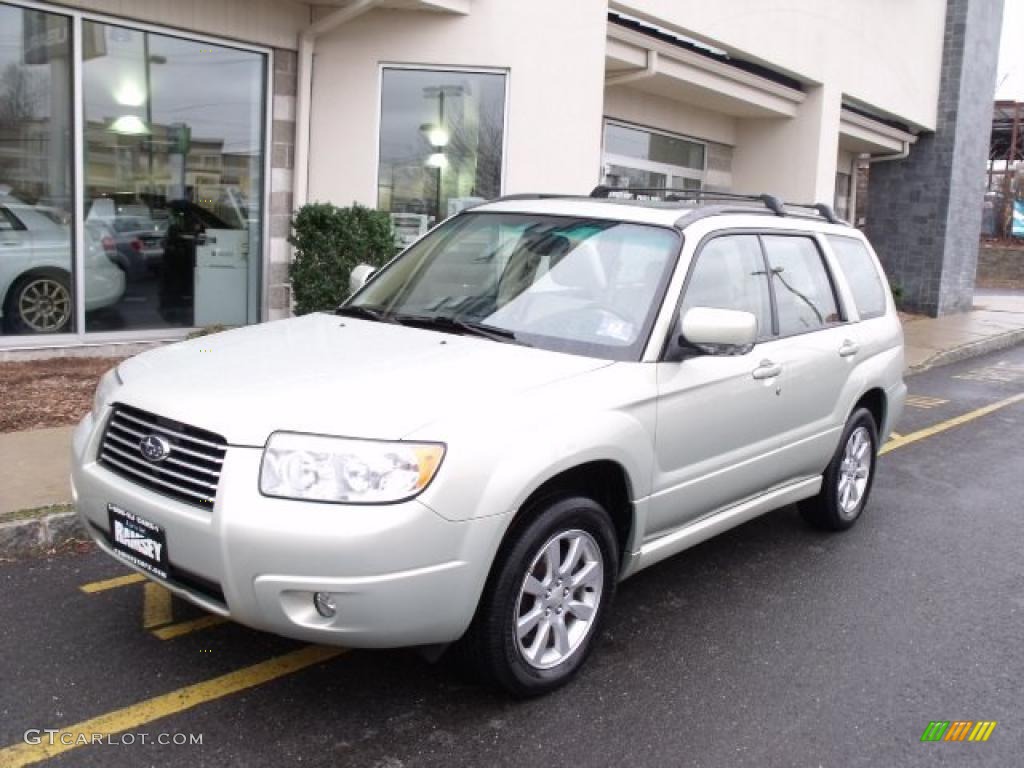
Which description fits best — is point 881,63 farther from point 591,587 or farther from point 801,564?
point 591,587

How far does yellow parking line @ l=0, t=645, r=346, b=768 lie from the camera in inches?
125

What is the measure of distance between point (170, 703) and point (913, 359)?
458 inches

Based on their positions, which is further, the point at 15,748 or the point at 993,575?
the point at 993,575

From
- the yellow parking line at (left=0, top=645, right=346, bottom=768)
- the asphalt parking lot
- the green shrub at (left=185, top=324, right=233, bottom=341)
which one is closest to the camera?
the yellow parking line at (left=0, top=645, right=346, bottom=768)

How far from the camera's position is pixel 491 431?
10.8 ft

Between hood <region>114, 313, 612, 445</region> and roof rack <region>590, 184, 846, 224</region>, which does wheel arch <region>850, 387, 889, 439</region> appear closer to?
roof rack <region>590, 184, 846, 224</region>

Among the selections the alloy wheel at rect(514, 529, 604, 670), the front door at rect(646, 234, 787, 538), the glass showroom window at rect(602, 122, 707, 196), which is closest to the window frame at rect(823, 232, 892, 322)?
the front door at rect(646, 234, 787, 538)

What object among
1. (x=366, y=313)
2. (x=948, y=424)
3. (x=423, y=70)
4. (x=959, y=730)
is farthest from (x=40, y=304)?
(x=948, y=424)

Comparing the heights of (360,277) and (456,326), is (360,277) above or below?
above

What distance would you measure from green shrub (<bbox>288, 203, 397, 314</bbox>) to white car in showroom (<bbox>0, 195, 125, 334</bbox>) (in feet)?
5.92

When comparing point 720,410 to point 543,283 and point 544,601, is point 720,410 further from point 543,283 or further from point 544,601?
point 544,601

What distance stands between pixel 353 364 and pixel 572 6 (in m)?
8.01

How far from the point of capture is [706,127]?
16.1 m

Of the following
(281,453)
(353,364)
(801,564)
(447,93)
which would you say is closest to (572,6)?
(447,93)
